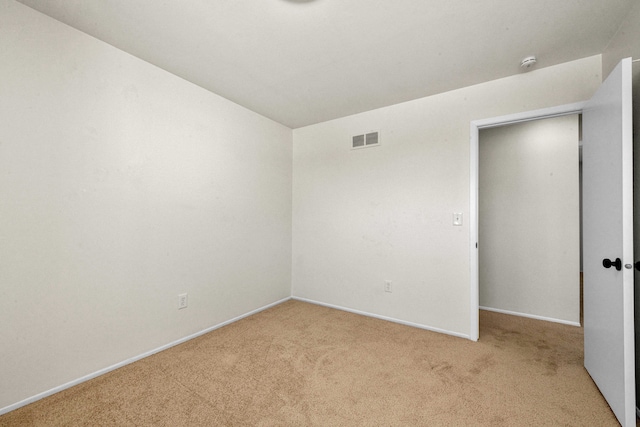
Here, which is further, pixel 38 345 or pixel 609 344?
pixel 38 345

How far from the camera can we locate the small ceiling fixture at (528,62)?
2104mm

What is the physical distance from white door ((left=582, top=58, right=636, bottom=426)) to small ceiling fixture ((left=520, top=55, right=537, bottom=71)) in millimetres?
544

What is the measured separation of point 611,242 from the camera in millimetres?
1555

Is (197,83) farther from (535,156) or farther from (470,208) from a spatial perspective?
(535,156)

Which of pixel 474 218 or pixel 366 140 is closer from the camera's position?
pixel 474 218

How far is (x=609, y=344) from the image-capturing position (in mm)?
1573

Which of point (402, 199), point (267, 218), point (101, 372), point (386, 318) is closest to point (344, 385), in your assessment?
point (386, 318)

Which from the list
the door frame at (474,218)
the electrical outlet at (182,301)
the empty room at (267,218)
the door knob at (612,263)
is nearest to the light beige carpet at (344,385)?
the empty room at (267,218)

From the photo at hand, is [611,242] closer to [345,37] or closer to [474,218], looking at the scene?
[474,218]

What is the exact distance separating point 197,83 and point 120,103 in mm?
740

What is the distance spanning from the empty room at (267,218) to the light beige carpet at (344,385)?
2 cm

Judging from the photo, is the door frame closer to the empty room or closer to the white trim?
the empty room

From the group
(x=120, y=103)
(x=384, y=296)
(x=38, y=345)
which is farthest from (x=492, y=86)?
(x=38, y=345)

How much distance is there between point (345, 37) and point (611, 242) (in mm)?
2135
